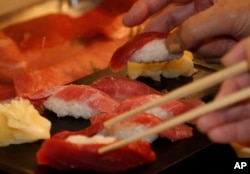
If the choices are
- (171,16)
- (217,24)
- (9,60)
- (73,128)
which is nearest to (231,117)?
(217,24)

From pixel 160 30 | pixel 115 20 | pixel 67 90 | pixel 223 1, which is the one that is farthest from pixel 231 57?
pixel 115 20

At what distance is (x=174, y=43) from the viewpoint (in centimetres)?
170

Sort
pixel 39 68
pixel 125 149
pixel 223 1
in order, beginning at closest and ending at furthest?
pixel 125 149 → pixel 223 1 → pixel 39 68

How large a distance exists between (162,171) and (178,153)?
99 mm

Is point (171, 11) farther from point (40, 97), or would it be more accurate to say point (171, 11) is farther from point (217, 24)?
point (40, 97)

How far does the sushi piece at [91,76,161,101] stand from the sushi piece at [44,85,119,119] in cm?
6

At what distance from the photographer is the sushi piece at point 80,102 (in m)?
1.62

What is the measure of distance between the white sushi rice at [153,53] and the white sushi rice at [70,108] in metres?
0.25

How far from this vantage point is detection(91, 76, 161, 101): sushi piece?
1725 mm

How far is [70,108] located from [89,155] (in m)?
0.34

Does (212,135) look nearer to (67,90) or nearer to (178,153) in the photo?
(178,153)

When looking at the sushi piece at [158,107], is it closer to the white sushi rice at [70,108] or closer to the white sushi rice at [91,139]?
the white sushi rice at [70,108]

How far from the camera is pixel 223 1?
161cm

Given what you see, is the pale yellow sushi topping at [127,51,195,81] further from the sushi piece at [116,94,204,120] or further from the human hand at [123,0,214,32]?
the sushi piece at [116,94,204,120]
